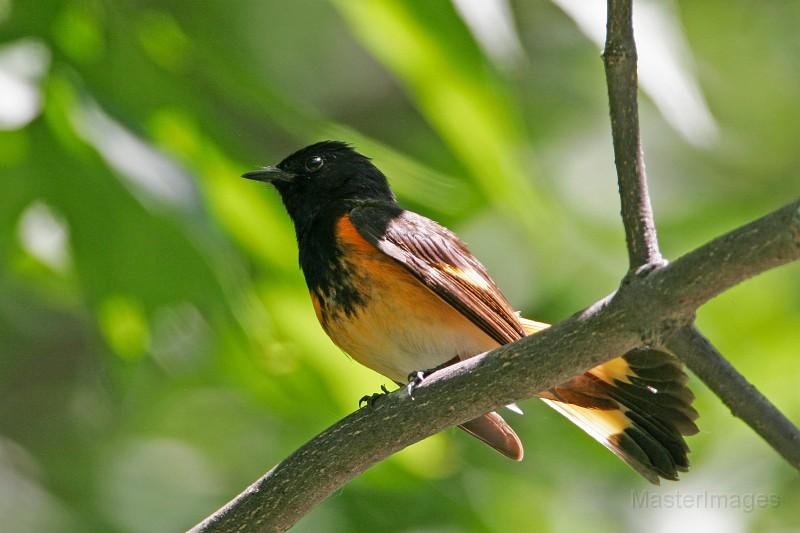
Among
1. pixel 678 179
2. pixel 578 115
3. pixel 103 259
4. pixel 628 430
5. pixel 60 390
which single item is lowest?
pixel 628 430

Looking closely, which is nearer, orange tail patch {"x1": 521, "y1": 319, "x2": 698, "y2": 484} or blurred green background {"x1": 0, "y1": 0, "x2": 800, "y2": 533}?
orange tail patch {"x1": 521, "y1": 319, "x2": 698, "y2": 484}

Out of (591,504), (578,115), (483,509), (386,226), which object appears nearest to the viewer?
(386,226)

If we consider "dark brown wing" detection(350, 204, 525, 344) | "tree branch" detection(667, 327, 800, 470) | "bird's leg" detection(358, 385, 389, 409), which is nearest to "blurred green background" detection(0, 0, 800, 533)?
"dark brown wing" detection(350, 204, 525, 344)

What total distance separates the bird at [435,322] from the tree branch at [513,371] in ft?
3.12

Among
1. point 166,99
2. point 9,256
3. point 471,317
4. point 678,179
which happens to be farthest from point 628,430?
point 678,179

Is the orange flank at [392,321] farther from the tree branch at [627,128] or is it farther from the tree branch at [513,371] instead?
the tree branch at [627,128]

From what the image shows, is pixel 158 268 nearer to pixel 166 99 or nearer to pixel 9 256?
pixel 166 99

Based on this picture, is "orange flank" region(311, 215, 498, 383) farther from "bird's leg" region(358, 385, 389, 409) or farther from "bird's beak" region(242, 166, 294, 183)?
"bird's beak" region(242, 166, 294, 183)

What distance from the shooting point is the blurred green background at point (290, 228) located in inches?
149

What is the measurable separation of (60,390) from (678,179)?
4.67 metres

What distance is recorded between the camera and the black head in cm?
470

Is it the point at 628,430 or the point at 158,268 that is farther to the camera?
the point at 158,268

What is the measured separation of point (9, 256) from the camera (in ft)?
14.9

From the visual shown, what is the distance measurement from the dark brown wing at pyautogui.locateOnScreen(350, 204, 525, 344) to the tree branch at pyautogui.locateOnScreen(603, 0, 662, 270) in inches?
54.6
